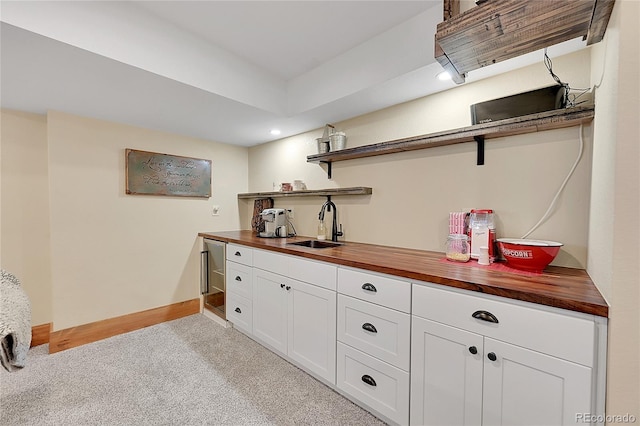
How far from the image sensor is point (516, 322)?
1.05 meters

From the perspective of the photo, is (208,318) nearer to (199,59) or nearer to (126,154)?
(126,154)

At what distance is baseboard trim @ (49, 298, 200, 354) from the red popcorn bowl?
3.21 metres

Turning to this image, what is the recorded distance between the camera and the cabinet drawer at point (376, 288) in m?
1.38

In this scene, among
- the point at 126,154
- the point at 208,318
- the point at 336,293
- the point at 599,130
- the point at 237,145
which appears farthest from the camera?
the point at 237,145

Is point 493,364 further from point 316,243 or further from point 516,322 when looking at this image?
point 316,243

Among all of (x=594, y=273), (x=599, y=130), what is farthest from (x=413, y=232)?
(x=599, y=130)

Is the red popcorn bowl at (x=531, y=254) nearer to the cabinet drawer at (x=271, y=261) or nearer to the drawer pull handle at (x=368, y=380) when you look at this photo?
the drawer pull handle at (x=368, y=380)

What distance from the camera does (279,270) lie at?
2.13 m

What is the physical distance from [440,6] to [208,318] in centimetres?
347

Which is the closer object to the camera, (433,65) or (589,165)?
(589,165)

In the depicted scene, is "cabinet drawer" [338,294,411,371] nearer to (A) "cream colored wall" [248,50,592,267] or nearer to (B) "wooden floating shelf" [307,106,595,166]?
(A) "cream colored wall" [248,50,592,267]

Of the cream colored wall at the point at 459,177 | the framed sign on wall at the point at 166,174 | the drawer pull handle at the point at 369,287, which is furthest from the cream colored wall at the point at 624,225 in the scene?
the framed sign on wall at the point at 166,174

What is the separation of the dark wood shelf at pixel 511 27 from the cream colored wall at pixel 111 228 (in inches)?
114

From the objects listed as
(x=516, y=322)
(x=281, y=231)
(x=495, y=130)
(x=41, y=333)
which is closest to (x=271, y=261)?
(x=281, y=231)
